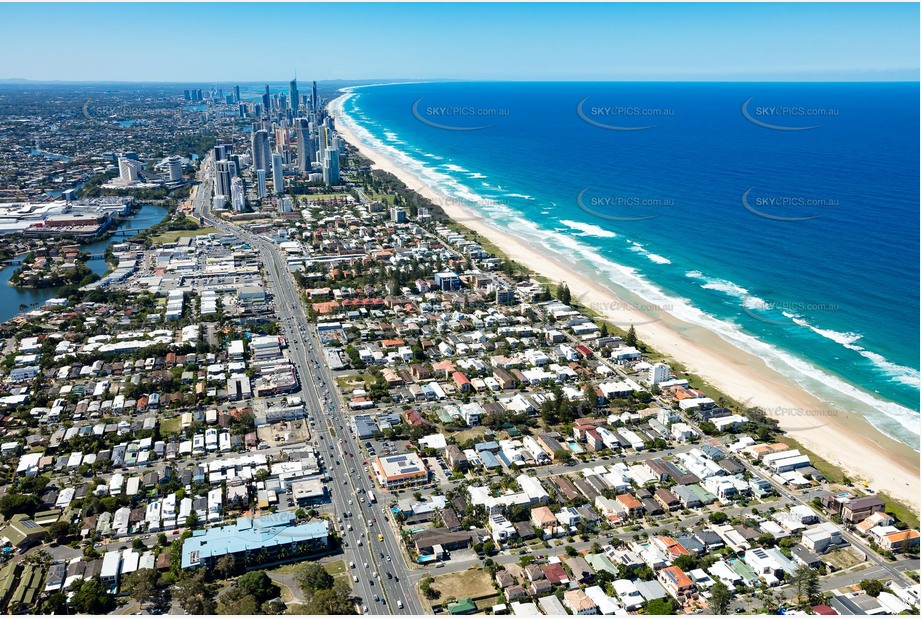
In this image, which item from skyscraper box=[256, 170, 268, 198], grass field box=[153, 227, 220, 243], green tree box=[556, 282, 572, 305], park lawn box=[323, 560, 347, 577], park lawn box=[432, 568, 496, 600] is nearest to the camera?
park lawn box=[432, 568, 496, 600]

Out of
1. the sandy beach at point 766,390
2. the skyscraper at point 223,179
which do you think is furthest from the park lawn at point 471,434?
the skyscraper at point 223,179

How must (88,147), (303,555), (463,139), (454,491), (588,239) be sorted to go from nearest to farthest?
(303,555), (454,491), (588,239), (88,147), (463,139)

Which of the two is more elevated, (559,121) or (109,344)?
(559,121)

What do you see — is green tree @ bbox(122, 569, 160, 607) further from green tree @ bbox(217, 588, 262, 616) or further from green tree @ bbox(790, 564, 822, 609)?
green tree @ bbox(790, 564, 822, 609)

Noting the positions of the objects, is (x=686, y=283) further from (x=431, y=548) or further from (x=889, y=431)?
(x=431, y=548)

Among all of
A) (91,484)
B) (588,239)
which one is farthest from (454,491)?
(588,239)

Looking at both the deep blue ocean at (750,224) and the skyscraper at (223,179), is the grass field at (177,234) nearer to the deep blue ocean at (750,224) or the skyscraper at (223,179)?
the skyscraper at (223,179)

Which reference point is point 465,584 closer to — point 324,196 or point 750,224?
point 750,224

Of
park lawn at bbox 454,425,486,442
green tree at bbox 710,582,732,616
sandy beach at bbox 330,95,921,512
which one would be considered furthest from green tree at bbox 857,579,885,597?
park lawn at bbox 454,425,486,442
